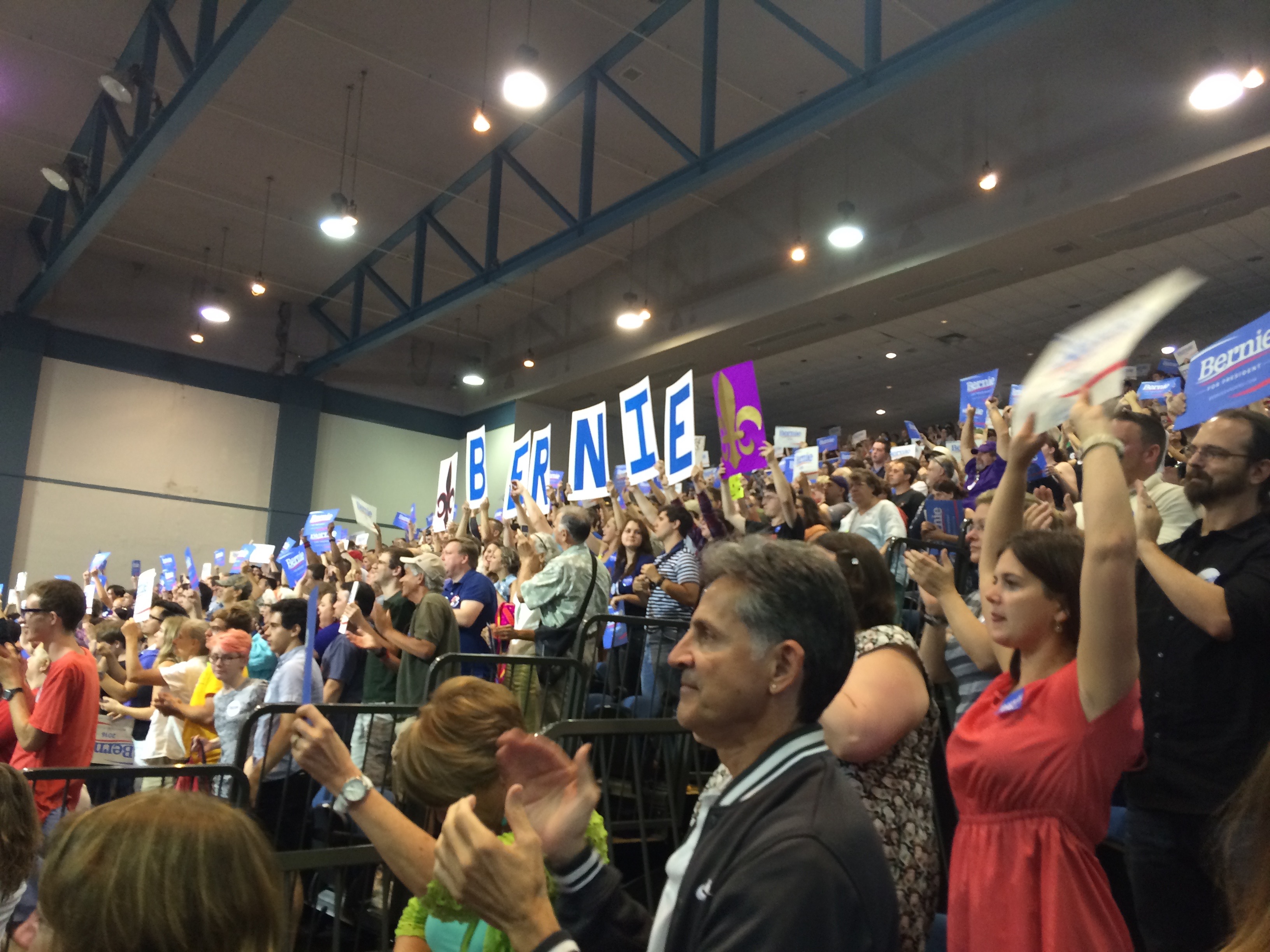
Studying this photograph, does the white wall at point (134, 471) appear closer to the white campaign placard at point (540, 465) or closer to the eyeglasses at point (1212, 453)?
the white campaign placard at point (540, 465)

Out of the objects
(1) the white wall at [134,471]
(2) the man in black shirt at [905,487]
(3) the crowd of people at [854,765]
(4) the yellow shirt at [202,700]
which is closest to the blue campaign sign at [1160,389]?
(2) the man in black shirt at [905,487]

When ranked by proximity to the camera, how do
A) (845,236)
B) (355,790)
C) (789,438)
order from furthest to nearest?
(845,236)
(789,438)
(355,790)

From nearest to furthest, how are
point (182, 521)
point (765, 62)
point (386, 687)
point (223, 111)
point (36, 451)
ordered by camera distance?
point (386, 687)
point (765, 62)
point (223, 111)
point (36, 451)
point (182, 521)

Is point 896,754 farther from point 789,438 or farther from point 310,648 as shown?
point 789,438

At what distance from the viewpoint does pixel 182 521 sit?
1599 centimetres

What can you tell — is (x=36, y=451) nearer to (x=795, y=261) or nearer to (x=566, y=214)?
(x=566, y=214)

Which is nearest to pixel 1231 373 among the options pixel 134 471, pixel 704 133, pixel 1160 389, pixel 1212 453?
pixel 1212 453

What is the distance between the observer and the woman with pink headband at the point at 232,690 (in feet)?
15.5

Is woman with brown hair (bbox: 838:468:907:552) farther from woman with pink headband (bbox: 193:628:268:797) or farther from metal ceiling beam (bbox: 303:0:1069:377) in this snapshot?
woman with pink headband (bbox: 193:628:268:797)

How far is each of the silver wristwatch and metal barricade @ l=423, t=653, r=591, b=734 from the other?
1.59m

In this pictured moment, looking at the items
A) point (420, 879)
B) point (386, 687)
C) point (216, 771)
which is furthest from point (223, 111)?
point (420, 879)

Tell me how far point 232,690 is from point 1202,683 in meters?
4.36

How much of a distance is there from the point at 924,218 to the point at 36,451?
1336 cm

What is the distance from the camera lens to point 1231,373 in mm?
3668
